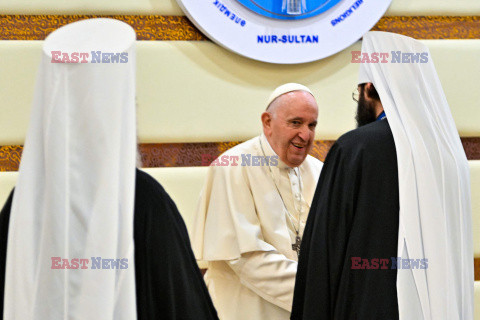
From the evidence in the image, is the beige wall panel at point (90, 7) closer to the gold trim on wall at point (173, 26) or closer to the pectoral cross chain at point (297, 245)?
the gold trim on wall at point (173, 26)

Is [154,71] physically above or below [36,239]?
above

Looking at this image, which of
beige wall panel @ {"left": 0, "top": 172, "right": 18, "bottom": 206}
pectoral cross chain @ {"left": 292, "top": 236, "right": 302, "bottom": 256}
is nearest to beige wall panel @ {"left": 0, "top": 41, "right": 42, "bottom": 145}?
beige wall panel @ {"left": 0, "top": 172, "right": 18, "bottom": 206}

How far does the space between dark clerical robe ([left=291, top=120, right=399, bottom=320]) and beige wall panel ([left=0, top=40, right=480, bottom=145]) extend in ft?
3.44

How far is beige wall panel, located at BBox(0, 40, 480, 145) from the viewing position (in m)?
3.37

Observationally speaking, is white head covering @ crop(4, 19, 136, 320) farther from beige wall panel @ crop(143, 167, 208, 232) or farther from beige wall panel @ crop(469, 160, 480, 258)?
beige wall panel @ crop(469, 160, 480, 258)

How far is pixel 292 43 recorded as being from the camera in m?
3.56

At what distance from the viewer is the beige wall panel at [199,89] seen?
337 cm

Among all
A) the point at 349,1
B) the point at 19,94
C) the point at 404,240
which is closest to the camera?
the point at 404,240

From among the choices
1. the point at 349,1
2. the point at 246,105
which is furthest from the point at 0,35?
the point at 349,1

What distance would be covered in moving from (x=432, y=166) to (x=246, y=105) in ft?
4.04

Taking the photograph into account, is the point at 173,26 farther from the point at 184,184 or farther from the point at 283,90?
the point at 184,184

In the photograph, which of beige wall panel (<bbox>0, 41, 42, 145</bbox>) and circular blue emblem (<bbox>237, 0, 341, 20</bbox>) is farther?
circular blue emblem (<bbox>237, 0, 341, 20</bbox>)

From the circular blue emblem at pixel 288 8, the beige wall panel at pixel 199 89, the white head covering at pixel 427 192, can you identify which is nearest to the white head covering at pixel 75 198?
the white head covering at pixel 427 192

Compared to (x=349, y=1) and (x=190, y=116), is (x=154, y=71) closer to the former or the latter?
(x=190, y=116)
